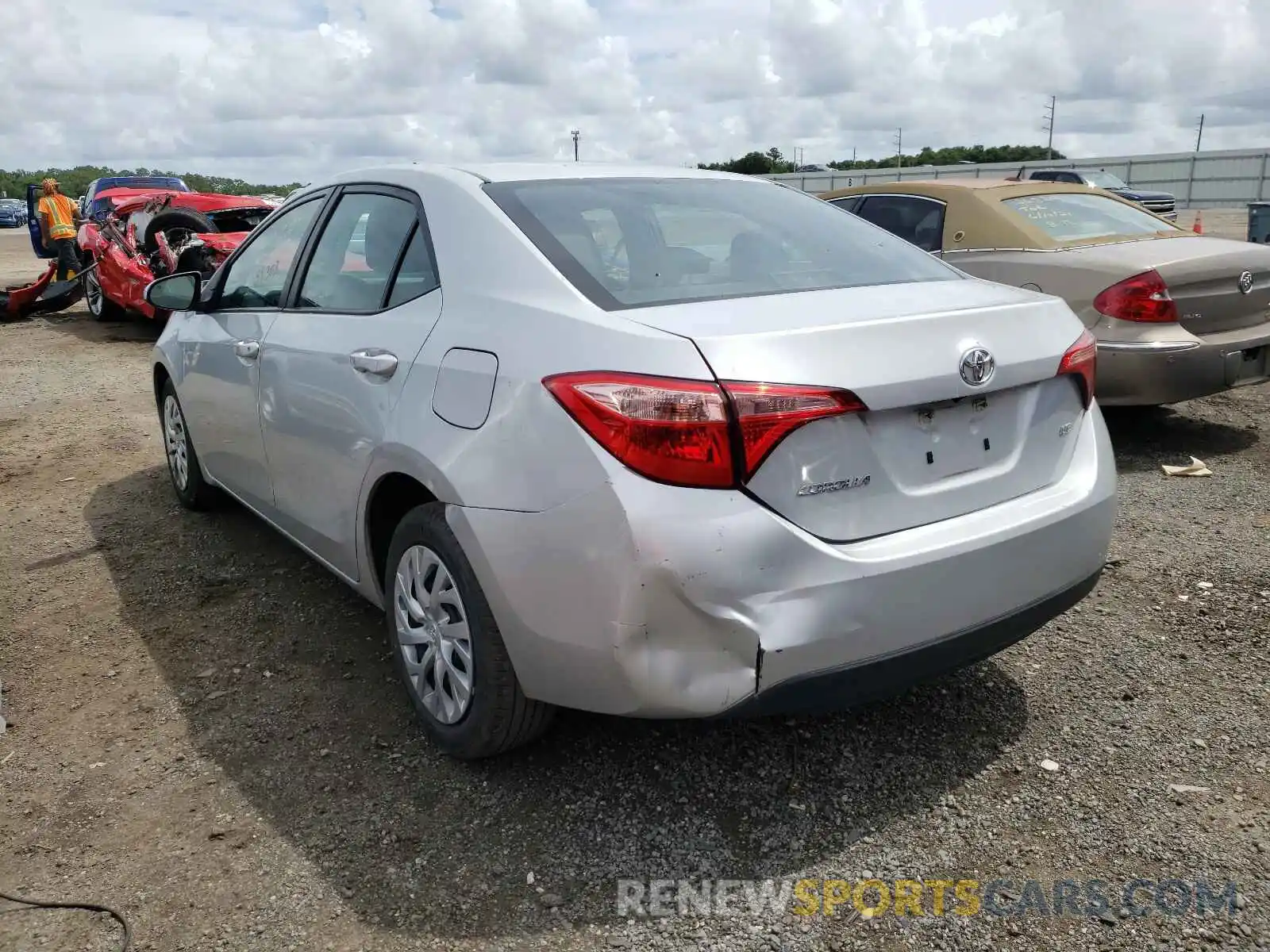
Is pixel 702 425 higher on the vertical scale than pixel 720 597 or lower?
higher

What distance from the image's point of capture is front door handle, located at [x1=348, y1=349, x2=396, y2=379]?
116 inches

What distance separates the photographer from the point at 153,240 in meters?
11.5

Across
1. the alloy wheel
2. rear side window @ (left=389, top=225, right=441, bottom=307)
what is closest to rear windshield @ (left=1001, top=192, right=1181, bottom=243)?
rear side window @ (left=389, top=225, right=441, bottom=307)

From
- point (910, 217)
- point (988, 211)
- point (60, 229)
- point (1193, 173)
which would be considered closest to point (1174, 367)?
point (988, 211)

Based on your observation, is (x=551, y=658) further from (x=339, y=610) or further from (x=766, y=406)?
(x=339, y=610)

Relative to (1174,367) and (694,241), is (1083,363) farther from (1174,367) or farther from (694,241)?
(1174,367)

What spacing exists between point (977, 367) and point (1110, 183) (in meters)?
20.3

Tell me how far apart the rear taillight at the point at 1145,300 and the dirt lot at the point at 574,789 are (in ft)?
5.74

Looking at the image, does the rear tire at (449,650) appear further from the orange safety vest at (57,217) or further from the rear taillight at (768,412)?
the orange safety vest at (57,217)

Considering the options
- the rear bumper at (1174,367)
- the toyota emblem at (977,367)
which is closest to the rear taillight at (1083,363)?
the toyota emblem at (977,367)

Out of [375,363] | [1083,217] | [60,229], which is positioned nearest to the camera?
[375,363]

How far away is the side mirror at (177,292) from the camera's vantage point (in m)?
4.56

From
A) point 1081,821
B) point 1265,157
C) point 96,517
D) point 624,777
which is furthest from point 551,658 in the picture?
point 1265,157

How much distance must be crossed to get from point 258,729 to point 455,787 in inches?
29.8
